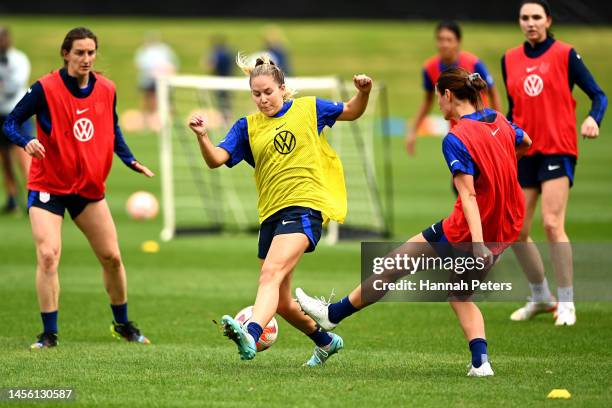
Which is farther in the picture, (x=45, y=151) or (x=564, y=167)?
(x=564, y=167)

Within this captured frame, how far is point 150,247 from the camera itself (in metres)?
14.8

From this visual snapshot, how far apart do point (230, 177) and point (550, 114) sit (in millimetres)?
11510

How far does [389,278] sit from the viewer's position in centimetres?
741

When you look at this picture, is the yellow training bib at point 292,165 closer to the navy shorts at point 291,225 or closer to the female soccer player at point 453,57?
the navy shorts at point 291,225

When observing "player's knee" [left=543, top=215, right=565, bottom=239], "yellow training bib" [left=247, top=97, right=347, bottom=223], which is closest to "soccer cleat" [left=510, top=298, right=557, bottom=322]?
"player's knee" [left=543, top=215, right=565, bottom=239]

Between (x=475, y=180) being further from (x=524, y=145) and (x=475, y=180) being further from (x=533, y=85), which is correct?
(x=533, y=85)

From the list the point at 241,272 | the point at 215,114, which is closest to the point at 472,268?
the point at 241,272

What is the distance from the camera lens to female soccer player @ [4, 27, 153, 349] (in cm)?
850

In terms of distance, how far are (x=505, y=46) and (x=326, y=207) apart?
30.9 meters

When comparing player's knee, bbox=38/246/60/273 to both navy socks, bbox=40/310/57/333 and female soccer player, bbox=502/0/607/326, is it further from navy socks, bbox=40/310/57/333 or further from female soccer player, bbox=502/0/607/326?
female soccer player, bbox=502/0/607/326

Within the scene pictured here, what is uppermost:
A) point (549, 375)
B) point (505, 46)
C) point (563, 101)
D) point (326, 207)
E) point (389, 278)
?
point (505, 46)

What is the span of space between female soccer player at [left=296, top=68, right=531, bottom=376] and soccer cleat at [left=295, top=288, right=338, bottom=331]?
1.88 ft

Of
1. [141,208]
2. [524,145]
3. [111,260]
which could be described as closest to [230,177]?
[141,208]

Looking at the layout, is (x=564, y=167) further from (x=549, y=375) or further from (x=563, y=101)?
(x=549, y=375)
